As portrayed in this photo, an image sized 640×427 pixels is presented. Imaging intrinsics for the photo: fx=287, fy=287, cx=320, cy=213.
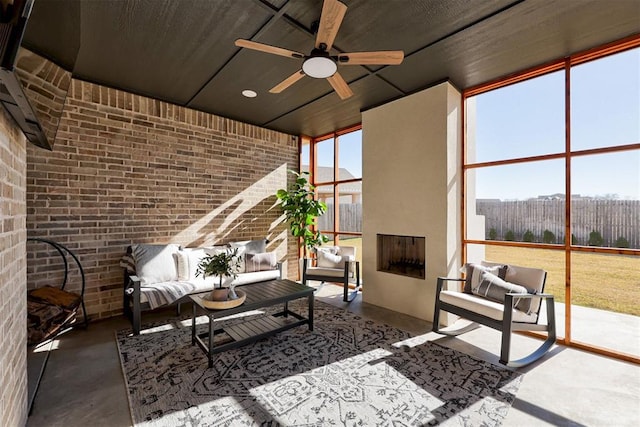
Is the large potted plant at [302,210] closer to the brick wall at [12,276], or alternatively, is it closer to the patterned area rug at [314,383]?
the patterned area rug at [314,383]

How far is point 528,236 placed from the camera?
333 centimetres

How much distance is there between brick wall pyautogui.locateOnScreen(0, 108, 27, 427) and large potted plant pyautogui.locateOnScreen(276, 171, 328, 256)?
12.3 feet

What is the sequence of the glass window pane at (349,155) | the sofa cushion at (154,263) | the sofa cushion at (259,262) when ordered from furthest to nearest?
the glass window pane at (349,155)
the sofa cushion at (259,262)
the sofa cushion at (154,263)

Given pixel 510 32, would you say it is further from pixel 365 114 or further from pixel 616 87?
pixel 365 114

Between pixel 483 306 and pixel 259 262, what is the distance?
9.81 ft

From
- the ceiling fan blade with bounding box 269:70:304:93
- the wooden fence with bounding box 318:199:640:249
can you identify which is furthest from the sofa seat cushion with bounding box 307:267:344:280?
the ceiling fan blade with bounding box 269:70:304:93

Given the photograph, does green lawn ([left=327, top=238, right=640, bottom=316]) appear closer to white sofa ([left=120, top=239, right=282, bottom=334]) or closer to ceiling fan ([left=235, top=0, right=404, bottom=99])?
ceiling fan ([left=235, top=0, right=404, bottom=99])

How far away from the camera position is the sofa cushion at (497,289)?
8.99 ft

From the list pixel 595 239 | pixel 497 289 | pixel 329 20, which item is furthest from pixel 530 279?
pixel 329 20

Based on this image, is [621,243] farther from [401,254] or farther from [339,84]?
[339,84]

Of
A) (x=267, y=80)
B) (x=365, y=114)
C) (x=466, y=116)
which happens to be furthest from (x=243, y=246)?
(x=466, y=116)

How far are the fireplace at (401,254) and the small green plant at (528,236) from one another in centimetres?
116

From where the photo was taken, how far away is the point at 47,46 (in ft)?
3.44

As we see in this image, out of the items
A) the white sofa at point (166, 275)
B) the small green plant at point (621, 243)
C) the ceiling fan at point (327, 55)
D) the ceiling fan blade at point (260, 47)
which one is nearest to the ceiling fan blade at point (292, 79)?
the ceiling fan at point (327, 55)
